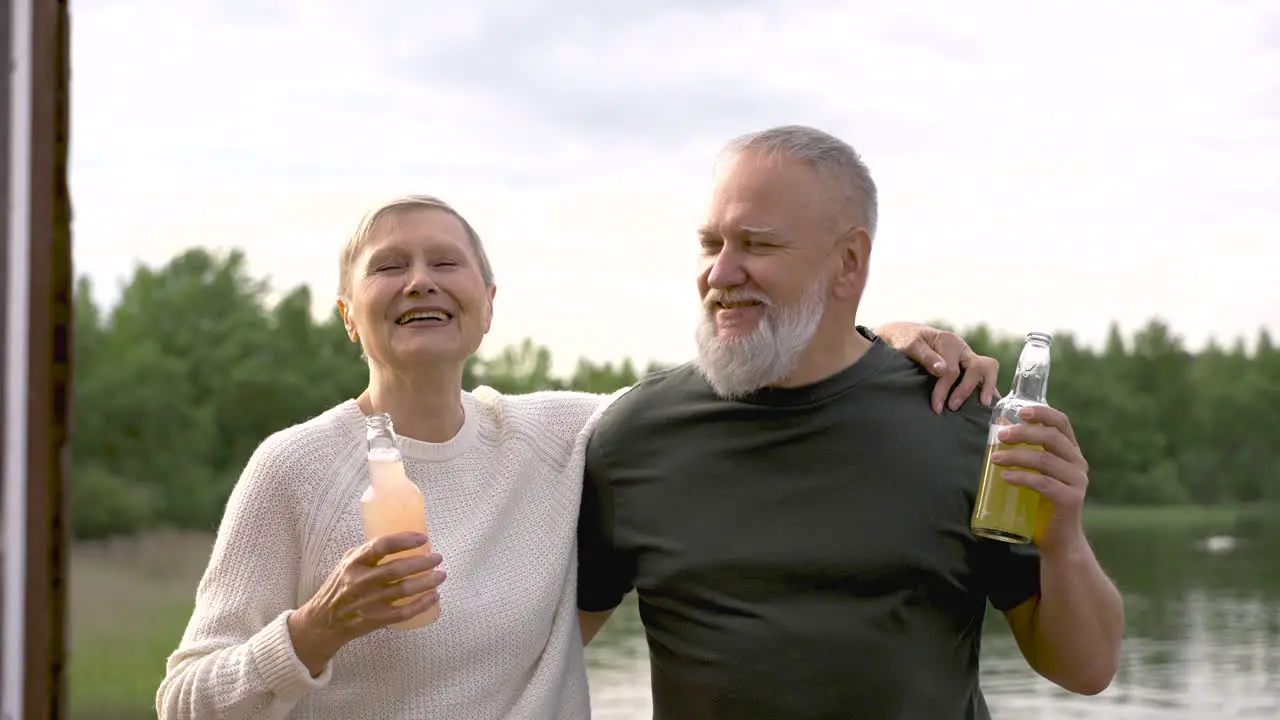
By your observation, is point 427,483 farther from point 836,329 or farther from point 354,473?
point 836,329

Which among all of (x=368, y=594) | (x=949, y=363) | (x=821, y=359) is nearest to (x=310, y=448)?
(x=368, y=594)

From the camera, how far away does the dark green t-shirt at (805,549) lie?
8.84ft

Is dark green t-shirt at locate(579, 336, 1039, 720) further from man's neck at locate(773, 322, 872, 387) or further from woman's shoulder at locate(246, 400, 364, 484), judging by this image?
woman's shoulder at locate(246, 400, 364, 484)

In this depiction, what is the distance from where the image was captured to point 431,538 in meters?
2.63

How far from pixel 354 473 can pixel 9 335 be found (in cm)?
110

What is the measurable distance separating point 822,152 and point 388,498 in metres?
1.12

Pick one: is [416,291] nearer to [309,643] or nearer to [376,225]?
[376,225]

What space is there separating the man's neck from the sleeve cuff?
105 cm

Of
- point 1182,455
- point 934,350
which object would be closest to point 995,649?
point 1182,455

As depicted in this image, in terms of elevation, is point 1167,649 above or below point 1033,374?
below

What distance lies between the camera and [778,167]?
9.40 ft

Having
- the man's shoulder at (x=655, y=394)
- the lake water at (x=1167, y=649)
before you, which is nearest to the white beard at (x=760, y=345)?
the man's shoulder at (x=655, y=394)

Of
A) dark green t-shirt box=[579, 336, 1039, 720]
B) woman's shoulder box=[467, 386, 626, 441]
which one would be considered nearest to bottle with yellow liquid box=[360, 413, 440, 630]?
woman's shoulder box=[467, 386, 626, 441]

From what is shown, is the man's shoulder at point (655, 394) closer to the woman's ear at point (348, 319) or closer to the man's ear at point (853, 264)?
the man's ear at point (853, 264)
